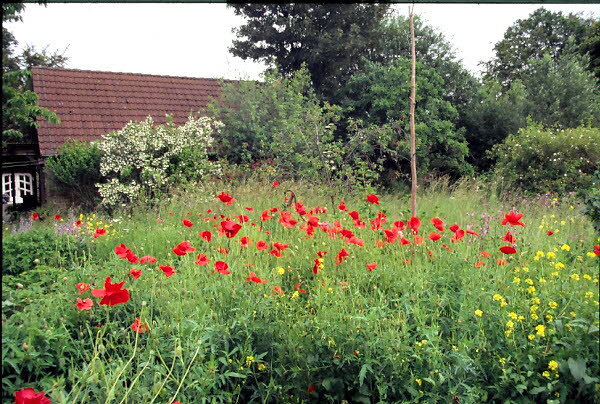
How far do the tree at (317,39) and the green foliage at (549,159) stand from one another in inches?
171

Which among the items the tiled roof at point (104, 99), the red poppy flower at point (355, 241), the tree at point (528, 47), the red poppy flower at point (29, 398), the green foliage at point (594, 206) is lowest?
the red poppy flower at point (29, 398)

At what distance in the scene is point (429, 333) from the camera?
1790 mm

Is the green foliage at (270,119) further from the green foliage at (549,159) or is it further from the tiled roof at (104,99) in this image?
the green foliage at (549,159)

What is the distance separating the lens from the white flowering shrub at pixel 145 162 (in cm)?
831

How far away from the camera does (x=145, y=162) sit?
8.49 metres

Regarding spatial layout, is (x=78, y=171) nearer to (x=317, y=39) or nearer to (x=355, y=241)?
(x=317, y=39)

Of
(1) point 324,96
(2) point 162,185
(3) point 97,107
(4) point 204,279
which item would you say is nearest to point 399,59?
(1) point 324,96

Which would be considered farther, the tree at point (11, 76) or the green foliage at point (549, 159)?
the green foliage at point (549, 159)

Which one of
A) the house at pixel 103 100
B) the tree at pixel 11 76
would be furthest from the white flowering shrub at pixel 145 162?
the tree at pixel 11 76

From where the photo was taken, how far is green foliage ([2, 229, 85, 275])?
10.8ft

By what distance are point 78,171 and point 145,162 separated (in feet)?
5.14

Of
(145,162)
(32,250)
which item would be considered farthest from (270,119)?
(32,250)

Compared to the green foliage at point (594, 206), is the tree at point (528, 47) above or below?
above

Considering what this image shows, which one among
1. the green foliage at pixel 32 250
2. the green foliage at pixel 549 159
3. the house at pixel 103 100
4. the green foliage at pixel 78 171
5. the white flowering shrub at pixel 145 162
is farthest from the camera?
the house at pixel 103 100
